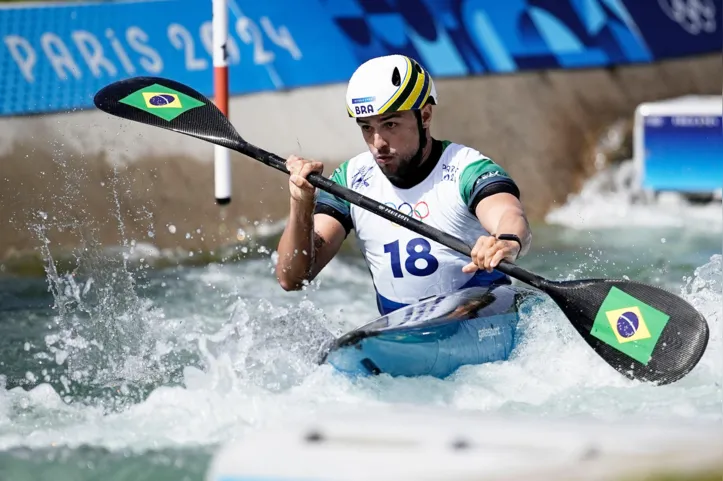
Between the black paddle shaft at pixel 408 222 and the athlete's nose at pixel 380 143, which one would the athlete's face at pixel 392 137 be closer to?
→ the athlete's nose at pixel 380 143

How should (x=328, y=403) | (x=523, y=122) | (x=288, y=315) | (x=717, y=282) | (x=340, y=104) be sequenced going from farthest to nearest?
(x=523, y=122) → (x=340, y=104) → (x=717, y=282) → (x=288, y=315) → (x=328, y=403)

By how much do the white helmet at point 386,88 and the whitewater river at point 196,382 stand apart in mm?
991

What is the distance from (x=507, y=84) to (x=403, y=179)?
5.08 m

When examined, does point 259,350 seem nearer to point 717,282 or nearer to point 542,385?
point 542,385

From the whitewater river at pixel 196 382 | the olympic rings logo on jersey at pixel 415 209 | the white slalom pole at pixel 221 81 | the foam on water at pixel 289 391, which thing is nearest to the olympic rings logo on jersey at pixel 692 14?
the white slalom pole at pixel 221 81

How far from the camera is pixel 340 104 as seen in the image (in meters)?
9.09

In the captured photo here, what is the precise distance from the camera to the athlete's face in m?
4.68

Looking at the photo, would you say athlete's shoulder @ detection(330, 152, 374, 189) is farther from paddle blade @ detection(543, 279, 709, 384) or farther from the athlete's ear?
paddle blade @ detection(543, 279, 709, 384)

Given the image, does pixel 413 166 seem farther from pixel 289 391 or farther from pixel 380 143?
pixel 289 391

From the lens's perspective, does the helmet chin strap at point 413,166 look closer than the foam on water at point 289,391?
No

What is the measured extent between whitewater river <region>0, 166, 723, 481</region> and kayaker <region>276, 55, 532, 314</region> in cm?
38

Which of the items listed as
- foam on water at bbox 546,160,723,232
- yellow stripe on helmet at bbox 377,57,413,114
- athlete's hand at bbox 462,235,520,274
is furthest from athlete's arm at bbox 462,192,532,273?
foam on water at bbox 546,160,723,232

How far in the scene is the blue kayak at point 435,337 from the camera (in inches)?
169

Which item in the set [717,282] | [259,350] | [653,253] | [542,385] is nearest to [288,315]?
[259,350]
